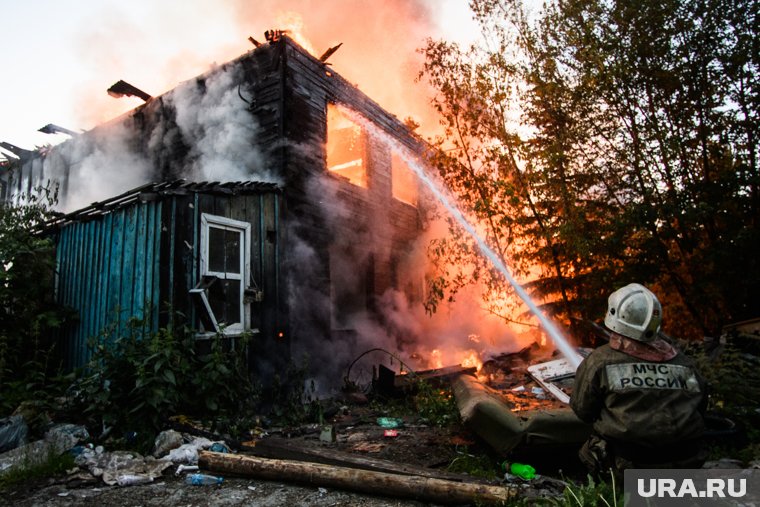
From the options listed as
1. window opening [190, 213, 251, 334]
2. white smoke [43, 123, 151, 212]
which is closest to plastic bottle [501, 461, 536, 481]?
window opening [190, 213, 251, 334]

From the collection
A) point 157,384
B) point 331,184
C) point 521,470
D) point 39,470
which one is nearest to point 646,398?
point 521,470

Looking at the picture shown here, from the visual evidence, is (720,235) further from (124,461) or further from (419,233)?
(124,461)

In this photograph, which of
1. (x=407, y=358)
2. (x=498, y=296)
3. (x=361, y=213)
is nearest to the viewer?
(x=498, y=296)

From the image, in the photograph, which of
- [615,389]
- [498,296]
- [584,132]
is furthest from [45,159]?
[615,389]

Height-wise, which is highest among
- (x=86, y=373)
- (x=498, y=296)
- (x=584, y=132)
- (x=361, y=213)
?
(x=584, y=132)

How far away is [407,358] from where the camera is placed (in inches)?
481

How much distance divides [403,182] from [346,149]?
2.32m

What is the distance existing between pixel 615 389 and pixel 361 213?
8521 mm

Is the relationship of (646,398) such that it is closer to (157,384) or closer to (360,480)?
(360,480)

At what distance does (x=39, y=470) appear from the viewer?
419 centimetres

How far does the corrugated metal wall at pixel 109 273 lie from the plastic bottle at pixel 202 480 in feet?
7.68

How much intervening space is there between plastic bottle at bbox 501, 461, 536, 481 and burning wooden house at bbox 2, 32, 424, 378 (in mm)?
3988

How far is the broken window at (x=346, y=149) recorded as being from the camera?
37.4ft

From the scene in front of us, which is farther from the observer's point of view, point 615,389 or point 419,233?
point 419,233
